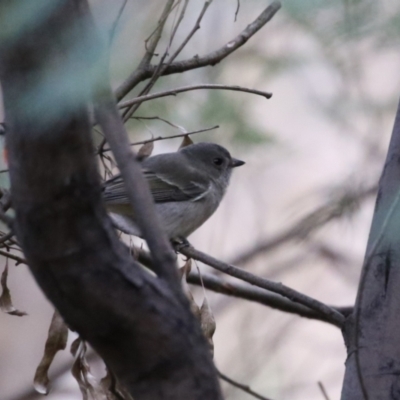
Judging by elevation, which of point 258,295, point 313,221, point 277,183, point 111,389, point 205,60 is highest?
point 205,60

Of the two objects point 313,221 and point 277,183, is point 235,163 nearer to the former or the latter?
point 313,221

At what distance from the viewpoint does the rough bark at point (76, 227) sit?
3.94 feet

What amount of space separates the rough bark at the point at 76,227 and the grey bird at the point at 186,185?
280 cm

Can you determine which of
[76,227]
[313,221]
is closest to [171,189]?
[313,221]

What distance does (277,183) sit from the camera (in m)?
7.21

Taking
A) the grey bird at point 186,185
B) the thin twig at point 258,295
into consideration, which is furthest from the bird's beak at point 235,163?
the thin twig at point 258,295

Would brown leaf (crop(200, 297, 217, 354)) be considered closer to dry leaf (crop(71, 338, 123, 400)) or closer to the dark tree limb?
dry leaf (crop(71, 338, 123, 400))

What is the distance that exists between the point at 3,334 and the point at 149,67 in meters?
5.01

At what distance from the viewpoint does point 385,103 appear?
525cm

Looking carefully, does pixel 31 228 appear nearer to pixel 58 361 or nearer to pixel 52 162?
pixel 52 162

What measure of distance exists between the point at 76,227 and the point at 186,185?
11.7 ft

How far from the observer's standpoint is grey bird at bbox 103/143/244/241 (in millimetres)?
4527

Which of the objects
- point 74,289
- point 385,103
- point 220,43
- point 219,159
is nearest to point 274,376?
point 219,159

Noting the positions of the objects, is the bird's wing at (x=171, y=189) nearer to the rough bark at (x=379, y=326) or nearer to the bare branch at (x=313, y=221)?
the bare branch at (x=313, y=221)
